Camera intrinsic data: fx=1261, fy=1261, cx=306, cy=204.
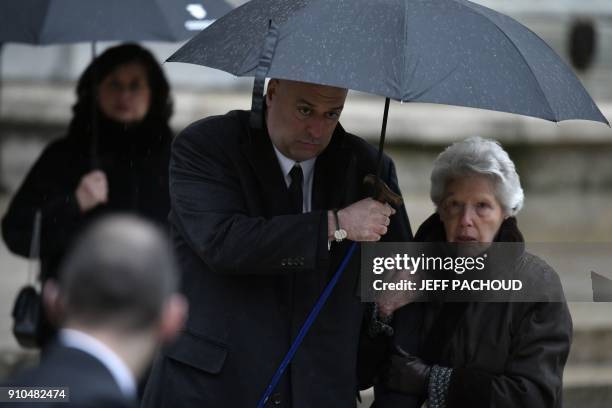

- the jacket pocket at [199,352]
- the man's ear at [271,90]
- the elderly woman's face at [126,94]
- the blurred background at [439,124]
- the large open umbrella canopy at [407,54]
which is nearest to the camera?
the large open umbrella canopy at [407,54]

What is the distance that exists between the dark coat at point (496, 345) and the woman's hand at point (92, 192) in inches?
57.6

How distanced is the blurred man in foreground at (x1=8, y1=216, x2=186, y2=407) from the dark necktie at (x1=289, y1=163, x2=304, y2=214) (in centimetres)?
145

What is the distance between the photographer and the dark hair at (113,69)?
4.69 meters

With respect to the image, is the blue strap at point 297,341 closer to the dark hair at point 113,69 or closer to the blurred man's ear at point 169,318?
the blurred man's ear at point 169,318

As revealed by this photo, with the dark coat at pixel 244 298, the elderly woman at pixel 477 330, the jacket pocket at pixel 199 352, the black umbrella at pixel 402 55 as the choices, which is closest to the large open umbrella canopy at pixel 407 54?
the black umbrella at pixel 402 55

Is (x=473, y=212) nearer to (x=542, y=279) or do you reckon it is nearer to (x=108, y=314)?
(x=542, y=279)

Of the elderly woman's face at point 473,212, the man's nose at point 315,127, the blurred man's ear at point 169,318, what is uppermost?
the man's nose at point 315,127

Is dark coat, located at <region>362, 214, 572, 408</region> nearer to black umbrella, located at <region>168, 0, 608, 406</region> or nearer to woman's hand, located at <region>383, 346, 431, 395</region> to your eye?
woman's hand, located at <region>383, 346, 431, 395</region>

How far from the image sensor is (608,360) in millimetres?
6117

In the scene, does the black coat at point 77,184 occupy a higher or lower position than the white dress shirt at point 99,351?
higher

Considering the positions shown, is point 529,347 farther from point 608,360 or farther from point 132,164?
point 608,360

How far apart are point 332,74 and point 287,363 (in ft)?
2.53

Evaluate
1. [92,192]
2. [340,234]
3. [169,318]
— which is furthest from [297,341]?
[92,192]

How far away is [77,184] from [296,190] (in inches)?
58.0
